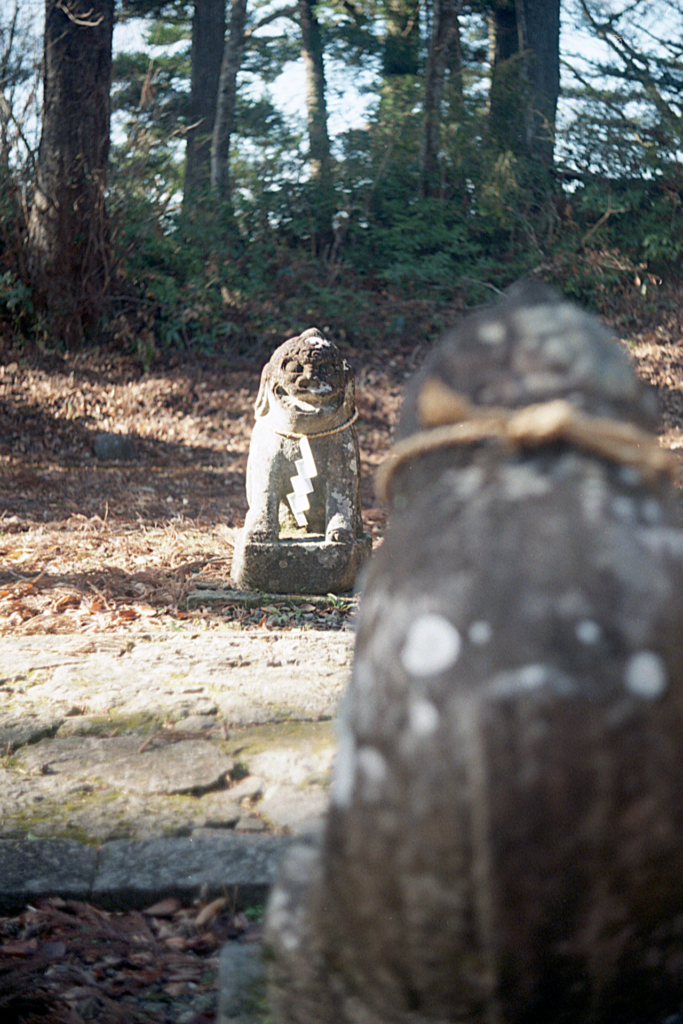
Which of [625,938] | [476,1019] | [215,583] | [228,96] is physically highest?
[228,96]

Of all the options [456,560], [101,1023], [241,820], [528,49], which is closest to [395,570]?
[456,560]

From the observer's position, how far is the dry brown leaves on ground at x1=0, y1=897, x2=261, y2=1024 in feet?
5.34

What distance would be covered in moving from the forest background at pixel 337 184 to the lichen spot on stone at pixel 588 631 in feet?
34.8

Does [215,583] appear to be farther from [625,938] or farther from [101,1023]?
[625,938]

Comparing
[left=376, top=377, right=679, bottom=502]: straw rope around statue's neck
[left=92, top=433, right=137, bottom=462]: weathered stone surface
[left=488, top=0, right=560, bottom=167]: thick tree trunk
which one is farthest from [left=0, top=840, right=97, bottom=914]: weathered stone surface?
[left=488, top=0, right=560, bottom=167]: thick tree trunk

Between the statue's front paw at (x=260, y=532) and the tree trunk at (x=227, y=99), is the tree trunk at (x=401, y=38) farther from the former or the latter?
the statue's front paw at (x=260, y=532)

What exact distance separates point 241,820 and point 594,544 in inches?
65.8

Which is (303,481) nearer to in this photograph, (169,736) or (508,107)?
(169,736)

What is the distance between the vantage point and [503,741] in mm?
940

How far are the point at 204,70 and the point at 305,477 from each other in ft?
44.4

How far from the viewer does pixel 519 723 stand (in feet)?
3.08

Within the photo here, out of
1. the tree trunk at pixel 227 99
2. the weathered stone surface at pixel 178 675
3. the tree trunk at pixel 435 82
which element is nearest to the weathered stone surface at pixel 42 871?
the weathered stone surface at pixel 178 675

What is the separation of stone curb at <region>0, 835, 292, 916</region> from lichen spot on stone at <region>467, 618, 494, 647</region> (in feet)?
4.34

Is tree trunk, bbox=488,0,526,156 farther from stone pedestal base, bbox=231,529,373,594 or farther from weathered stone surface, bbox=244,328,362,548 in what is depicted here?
stone pedestal base, bbox=231,529,373,594
